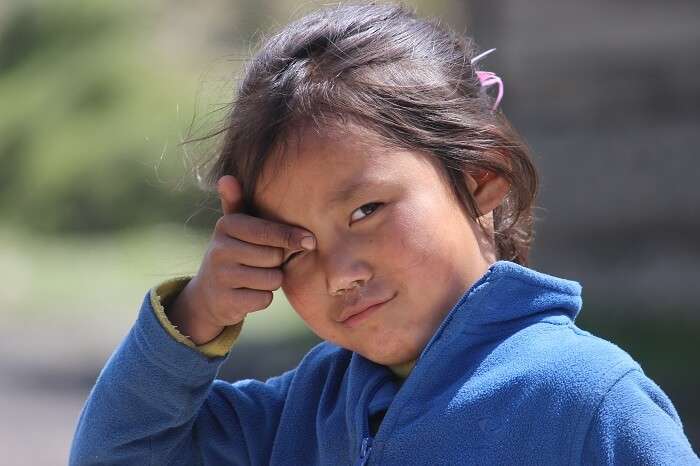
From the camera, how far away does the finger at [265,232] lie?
5.32ft

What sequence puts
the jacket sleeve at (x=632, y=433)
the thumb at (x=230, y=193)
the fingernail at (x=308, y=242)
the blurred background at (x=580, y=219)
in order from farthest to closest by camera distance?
the blurred background at (x=580, y=219) < the thumb at (x=230, y=193) < the fingernail at (x=308, y=242) < the jacket sleeve at (x=632, y=433)

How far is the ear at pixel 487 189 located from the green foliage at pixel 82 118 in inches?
382

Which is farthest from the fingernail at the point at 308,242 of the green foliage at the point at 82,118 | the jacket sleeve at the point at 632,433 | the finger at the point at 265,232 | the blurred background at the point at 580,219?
the green foliage at the point at 82,118

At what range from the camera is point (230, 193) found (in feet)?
5.68

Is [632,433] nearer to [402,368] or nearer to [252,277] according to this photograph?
[402,368]

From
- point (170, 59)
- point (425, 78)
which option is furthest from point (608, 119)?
point (170, 59)

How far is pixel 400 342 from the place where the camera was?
1637 millimetres

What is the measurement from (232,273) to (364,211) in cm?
24

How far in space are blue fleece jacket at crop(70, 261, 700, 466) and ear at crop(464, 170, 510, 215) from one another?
176mm

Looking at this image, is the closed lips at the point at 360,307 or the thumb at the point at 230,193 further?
the thumb at the point at 230,193

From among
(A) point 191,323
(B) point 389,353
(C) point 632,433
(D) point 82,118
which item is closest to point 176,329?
(A) point 191,323

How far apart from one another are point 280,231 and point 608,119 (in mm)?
4448

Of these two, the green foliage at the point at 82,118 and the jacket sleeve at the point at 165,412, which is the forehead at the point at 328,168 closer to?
the jacket sleeve at the point at 165,412

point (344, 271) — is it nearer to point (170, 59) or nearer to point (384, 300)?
point (384, 300)
